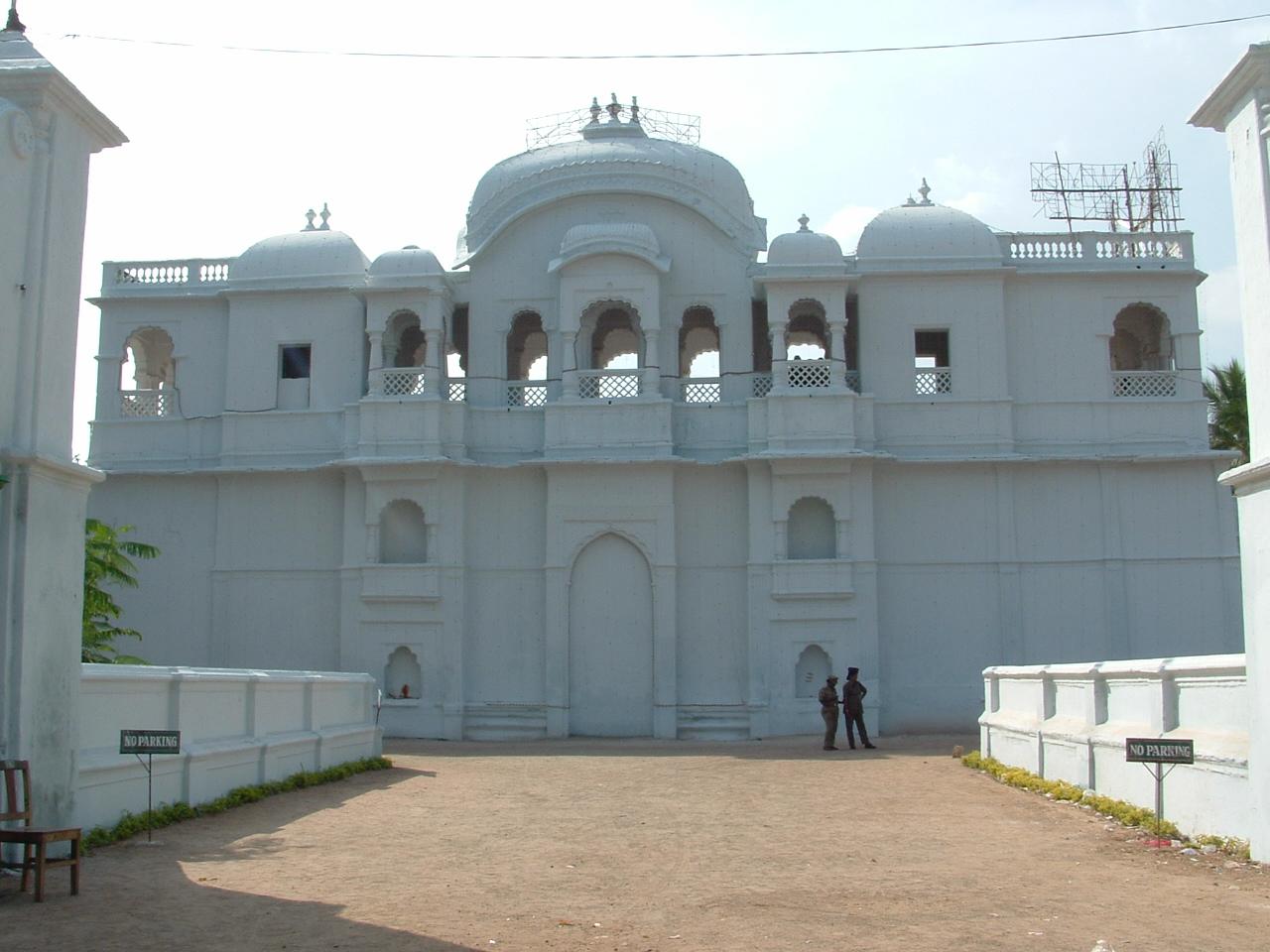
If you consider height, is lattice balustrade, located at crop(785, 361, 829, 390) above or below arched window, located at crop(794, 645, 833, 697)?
above

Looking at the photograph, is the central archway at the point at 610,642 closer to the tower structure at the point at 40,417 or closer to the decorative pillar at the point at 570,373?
the decorative pillar at the point at 570,373

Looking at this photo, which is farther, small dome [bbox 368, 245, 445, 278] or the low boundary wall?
small dome [bbox 368, 245, 445, 278]

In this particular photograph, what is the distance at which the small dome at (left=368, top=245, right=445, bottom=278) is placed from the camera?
2695 cm

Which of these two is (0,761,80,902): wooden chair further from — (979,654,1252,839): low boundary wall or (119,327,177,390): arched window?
(119,327,177,390): arched window

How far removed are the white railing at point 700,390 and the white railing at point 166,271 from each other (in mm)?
10059

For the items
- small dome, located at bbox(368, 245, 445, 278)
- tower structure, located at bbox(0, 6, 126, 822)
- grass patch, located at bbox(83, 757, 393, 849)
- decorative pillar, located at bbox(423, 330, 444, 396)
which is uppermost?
small dome, located at bbox(368, 245, 445, 278)

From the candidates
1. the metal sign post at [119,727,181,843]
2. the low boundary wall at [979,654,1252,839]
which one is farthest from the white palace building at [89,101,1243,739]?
the metal sign post at [119,727,181,843]

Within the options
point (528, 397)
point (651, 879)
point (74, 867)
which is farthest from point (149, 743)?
point (528, 397)

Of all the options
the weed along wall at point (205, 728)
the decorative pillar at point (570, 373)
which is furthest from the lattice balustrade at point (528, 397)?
the weed along wall at point (205, 728)

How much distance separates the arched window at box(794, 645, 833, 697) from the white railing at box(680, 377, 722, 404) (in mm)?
5224

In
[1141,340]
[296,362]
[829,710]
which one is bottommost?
[829,710]

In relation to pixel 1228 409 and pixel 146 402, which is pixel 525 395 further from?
pixel 1228 409

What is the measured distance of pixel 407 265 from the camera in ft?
88.8

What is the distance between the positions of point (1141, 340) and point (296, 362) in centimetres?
1771
